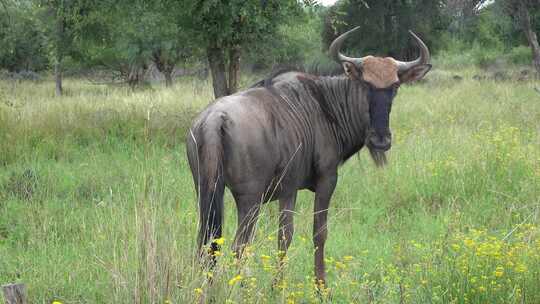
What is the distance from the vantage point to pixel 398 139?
9.24 m

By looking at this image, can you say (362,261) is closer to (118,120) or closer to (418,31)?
(118,120)

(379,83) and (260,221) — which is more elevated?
(379,83)

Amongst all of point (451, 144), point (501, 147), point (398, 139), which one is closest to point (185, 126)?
point (398, 139)

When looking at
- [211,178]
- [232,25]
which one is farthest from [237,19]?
[211,178]

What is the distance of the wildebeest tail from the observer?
3613 millimetres

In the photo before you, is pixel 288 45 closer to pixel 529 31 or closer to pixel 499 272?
pixel 529 31

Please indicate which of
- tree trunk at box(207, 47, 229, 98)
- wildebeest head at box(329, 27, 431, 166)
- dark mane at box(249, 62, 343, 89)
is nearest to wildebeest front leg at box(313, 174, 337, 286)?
wildebeest head at box(329, 27, 431, 166)

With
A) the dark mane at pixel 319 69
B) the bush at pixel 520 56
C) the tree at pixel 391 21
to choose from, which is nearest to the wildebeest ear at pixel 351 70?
the dark mane at pixel 319 69

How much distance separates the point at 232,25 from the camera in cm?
1032

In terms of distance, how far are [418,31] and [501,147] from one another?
2293cm

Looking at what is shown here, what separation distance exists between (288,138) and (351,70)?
3.17ft

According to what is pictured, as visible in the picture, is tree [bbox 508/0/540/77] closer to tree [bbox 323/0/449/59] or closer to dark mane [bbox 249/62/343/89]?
tree [bbox 323/0/449/59]

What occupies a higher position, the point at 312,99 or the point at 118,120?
the point at 312,99

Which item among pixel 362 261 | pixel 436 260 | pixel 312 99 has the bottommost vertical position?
pixel 362 261
